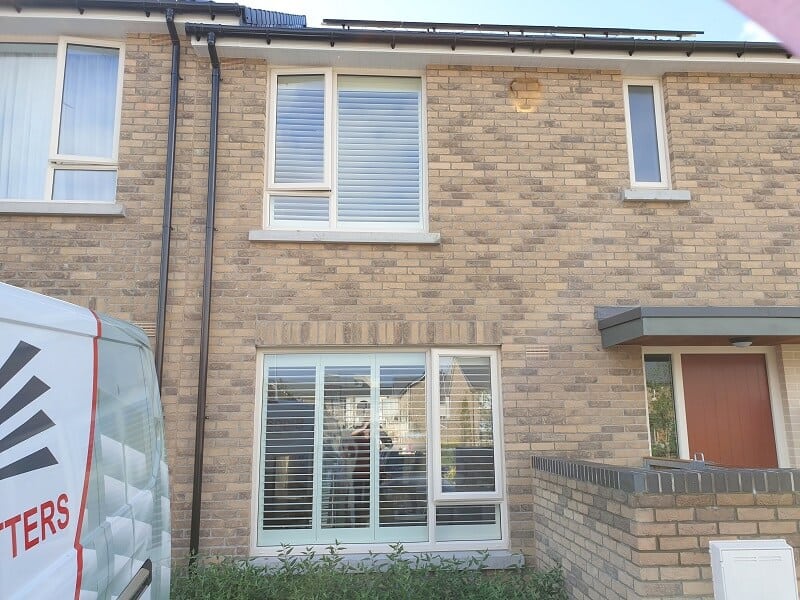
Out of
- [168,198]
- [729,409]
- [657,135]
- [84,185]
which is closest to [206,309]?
[168,198]

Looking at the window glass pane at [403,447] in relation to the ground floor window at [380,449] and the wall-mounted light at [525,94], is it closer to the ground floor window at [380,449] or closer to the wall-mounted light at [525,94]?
the ground floor window at [380,449]

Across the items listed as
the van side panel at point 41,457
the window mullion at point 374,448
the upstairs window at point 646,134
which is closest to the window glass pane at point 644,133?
the upstairs window at point 646,134

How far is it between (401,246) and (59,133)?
3495 mm

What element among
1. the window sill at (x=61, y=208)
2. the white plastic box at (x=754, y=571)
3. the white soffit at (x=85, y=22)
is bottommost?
the white plastic box at (x=754, y=571)

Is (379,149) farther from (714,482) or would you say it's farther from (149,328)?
(714,482)

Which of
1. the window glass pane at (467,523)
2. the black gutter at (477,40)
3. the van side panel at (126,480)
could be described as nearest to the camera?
the van side panel at (126,480)

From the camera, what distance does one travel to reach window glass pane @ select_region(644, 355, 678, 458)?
235 inches

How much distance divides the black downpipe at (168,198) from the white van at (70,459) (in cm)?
247

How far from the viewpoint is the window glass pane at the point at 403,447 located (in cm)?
574

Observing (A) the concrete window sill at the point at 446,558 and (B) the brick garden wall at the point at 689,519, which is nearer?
(B) the brick garden wall at the point at 689,519

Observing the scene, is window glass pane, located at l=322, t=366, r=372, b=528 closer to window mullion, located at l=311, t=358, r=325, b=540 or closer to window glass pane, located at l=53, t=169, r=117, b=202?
window mullion, located at l=311, t=358, r=325, b=540

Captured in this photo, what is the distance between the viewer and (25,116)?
6.12m

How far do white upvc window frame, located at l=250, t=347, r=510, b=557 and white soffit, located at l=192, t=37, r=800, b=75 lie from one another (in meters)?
2.90

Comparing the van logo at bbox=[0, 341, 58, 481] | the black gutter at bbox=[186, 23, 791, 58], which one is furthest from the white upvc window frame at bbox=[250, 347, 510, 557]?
the van logo at bbox=[0, 341, 58, 481]
